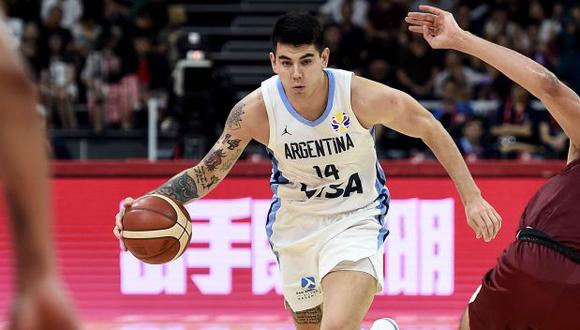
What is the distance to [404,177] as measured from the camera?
8.47 m

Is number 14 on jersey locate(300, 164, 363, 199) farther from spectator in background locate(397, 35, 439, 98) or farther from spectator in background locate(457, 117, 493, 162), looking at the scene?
spectator in background locate(397, 35, 439, 98)

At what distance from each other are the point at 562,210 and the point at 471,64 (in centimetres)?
952

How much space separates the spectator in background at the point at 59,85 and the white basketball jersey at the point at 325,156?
322 inches

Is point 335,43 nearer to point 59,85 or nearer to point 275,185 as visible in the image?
point 59,85

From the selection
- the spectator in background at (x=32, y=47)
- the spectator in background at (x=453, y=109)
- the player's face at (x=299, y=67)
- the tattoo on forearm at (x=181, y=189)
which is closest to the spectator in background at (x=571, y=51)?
the spectator in background at (x=453, y=109)

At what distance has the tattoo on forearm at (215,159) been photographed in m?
5.20

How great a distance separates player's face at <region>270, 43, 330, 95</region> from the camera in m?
5.01

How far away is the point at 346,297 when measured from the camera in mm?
4758

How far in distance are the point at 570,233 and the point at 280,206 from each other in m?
1.63

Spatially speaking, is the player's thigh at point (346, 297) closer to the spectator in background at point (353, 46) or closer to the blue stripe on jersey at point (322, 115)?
the blue stripe on jersey at point (322, 115)

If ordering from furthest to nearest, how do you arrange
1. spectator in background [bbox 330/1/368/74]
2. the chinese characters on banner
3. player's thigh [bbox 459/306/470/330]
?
spectator in background [bbox 330/1/368/74] → the chinese characters on banner → player's thigh [bbox 459/306/470/330]

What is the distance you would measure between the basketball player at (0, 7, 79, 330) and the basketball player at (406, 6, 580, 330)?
2777 mm

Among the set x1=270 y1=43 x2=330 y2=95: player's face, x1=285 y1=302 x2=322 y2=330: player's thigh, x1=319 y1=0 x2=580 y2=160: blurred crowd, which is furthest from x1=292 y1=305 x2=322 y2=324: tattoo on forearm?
x1=319 y1=0 x2=580 y2=160: blurred crowd

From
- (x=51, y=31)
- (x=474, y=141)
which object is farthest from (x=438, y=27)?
(x=51, y=31)
